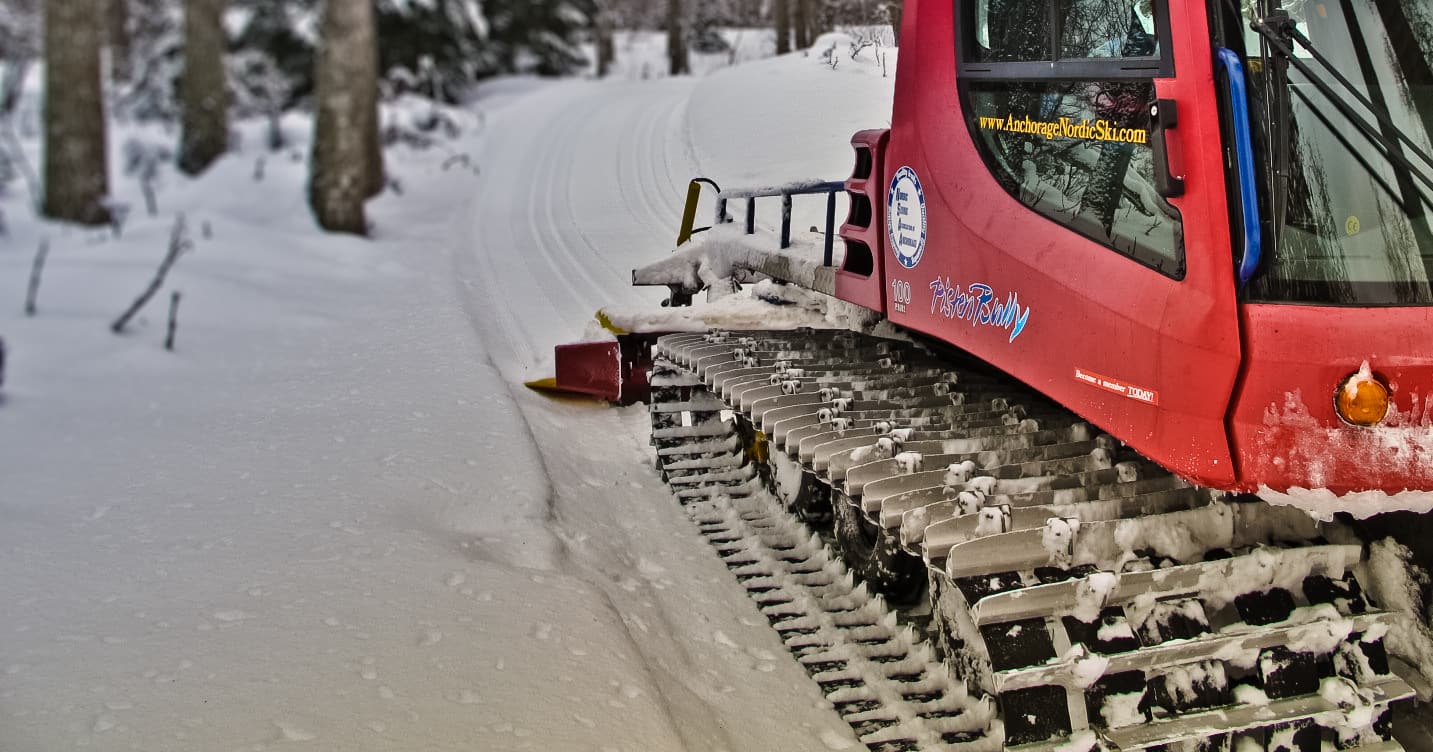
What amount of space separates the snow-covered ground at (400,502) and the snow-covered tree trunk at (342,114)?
197cm

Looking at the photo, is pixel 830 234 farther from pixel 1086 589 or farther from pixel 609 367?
pixel 1086 589

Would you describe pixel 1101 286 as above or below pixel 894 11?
below

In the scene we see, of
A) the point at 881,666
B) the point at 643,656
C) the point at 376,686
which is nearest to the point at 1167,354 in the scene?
the point at 881,666

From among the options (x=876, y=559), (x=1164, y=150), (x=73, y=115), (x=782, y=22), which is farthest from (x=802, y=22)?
(x=73, y=115)

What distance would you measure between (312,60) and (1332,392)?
16.7 meters

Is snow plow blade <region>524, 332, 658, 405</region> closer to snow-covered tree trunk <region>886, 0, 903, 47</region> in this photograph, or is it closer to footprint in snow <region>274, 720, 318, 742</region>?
snow-covered tree trunk <region>886, 0, 903, 47</region>

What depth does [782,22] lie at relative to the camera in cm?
519

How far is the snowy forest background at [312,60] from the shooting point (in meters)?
6.79

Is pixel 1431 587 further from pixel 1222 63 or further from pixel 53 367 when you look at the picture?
pixel 53 367

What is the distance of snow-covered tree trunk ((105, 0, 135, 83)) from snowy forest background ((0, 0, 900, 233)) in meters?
0.04

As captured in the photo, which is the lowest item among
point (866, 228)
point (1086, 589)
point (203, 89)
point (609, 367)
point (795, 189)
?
point (1086, 589)

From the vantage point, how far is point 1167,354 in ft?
8.89

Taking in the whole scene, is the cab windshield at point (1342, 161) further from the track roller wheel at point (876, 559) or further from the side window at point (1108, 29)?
the track roller wheel at point (876, 559)

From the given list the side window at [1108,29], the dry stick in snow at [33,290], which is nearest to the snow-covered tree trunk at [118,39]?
the dry stick in snow at [33,290]
